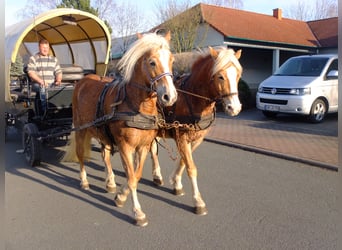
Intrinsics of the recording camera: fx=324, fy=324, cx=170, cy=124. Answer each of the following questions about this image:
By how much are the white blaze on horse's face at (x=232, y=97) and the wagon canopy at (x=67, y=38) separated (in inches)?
155

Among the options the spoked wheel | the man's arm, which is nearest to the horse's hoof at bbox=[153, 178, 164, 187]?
the spoked wheel

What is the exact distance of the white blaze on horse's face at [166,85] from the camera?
2.99 metres

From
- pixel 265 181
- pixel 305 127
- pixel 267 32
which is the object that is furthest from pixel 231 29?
pixel 265 181

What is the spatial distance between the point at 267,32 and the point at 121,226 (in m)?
18.4

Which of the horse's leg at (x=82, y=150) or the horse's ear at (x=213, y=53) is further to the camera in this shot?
the horse's leg at (x=82, y=150)

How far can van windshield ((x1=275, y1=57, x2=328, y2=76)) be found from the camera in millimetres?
9477

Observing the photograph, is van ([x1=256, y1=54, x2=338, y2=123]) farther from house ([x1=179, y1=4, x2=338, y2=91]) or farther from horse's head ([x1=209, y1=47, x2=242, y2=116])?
house ([x1=179, y1=4, x2=338, y2=91])

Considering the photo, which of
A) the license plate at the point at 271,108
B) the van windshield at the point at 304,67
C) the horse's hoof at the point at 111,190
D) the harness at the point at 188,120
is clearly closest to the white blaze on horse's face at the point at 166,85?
the harness at the point at 188,120

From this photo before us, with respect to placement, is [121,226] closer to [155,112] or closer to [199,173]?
[155,112]

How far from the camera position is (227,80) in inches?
136

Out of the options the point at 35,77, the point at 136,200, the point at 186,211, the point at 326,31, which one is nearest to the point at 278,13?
the point at 326,31

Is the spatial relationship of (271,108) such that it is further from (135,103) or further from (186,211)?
(135,103)

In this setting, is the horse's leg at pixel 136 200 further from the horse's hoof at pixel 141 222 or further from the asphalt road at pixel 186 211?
the asphalt road at pixel 186 211

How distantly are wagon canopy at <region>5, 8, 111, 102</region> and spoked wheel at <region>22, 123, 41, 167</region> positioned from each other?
3.38ft
